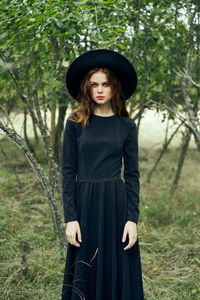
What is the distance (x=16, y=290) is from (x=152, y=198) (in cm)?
333

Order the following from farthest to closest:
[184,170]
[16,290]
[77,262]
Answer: [184,170], [16,290], [77,262]

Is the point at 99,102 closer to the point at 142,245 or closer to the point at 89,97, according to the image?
the point at 89,97

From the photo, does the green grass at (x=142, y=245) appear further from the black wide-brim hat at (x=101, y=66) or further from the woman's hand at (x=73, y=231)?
the black wide-brim hat at (x=101, y=66)

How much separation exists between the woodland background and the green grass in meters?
0.01

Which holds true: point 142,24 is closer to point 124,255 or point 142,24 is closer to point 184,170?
point 124,255

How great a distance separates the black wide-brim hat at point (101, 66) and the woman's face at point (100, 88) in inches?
3.0

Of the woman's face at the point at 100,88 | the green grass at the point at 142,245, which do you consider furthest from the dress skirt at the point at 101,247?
the green grass at the point at 142,245

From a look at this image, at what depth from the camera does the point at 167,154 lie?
33.6 feet

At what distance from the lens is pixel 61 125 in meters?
5.64

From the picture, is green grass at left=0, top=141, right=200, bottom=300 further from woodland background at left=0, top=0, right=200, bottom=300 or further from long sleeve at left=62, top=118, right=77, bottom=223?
long sleeve at left=62, top=118, right=77, bottom=223

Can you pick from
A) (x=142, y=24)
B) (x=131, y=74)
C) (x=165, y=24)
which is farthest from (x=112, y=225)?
(x=165, y=24)

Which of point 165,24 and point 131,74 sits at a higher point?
point 165,24

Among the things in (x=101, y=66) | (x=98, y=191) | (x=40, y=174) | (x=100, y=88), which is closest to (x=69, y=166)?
(x=98, y=191)

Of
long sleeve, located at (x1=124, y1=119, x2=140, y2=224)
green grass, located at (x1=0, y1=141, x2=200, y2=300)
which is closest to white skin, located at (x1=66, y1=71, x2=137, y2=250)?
long sleeve, located at (x1=124, y1=119, x2=140, y2=224)
